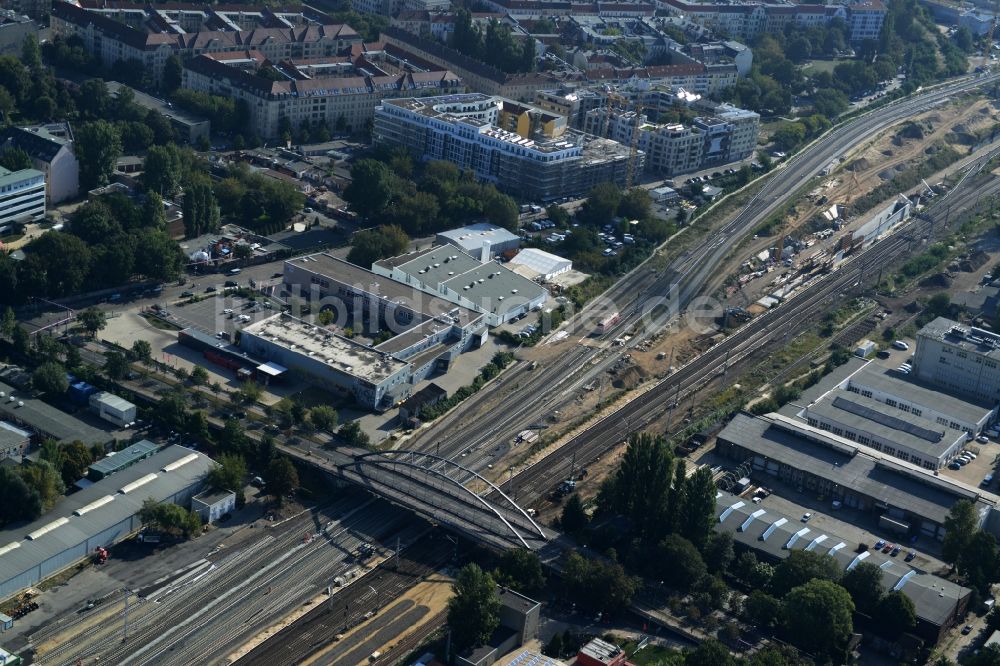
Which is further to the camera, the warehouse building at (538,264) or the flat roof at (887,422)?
the warehouse building at (538,264)

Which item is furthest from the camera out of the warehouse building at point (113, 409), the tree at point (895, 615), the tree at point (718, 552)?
the warehouse building at point (113, 409)

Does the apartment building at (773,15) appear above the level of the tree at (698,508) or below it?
above

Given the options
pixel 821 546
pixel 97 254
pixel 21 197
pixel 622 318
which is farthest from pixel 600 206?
pixel 821 546

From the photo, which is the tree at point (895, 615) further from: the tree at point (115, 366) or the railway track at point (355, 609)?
the tree at point (115, 366)

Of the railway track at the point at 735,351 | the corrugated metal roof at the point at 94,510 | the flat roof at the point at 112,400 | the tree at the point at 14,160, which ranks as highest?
the tree at the point at 14,160

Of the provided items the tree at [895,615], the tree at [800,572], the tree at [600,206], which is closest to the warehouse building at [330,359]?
the tree at [800,572]

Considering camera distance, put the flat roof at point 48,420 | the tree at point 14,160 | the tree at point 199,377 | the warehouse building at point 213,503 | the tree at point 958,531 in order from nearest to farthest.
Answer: the warehouse building at point 213,503, the tree at point 958,531, the flat roof at point 48,420, the tree at point 199,377, the tree at point 14,160

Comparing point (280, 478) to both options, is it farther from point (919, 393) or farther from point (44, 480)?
point (919, 393)
